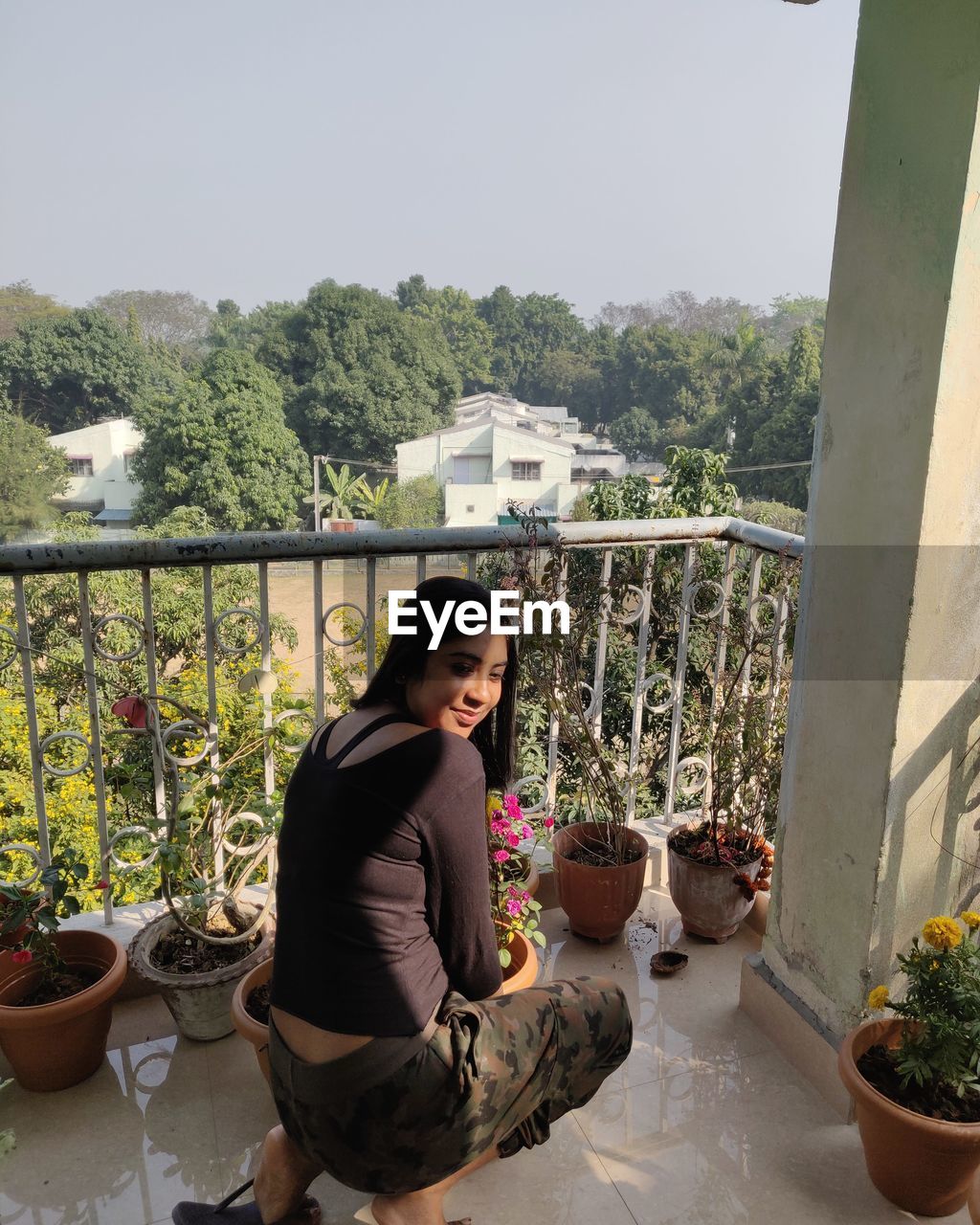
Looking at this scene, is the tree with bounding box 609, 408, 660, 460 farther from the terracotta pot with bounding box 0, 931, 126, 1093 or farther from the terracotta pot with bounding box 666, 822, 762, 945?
the terracotta pot with bounding box 0, 931, 126, 1093

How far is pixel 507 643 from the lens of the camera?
145 cm

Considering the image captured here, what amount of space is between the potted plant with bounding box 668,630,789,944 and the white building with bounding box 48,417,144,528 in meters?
32.5

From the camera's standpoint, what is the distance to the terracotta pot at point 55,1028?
1.75 m

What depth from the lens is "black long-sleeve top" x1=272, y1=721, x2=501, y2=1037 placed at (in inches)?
46.5

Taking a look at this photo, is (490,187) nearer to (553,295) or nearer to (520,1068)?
(553,295)

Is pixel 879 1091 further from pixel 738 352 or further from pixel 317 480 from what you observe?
pixel 317 480

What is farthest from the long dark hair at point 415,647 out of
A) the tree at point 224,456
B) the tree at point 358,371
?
the tree at point 358,371

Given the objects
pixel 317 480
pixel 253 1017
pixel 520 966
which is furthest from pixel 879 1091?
pixel 317 480

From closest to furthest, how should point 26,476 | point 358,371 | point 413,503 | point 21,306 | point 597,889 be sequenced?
point 597,889, point 26,476, point 413,503, point 358,371, point 21,306

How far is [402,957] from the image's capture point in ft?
4.01

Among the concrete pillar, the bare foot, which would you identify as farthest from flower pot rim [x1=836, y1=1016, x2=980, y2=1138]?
the bare foot

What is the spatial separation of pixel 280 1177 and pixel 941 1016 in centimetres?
119

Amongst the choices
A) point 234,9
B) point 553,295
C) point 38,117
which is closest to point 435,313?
point 553,295

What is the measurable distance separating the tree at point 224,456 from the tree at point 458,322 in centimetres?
1157
